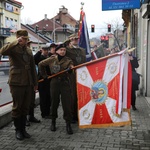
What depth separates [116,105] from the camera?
485 centimetres

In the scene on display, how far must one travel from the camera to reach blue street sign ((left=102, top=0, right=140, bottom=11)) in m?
10.6

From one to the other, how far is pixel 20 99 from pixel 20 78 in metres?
0.40

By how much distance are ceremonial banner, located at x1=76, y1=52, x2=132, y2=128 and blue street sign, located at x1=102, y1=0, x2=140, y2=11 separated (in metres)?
6.06

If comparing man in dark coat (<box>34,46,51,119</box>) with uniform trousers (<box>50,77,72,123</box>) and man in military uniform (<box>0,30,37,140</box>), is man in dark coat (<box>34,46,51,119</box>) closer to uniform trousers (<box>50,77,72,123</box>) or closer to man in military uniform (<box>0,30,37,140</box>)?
uniform trousers (<box>50,77,72,123</box>)

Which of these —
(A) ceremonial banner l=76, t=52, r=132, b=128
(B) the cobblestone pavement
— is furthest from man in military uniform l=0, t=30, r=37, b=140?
(A) ceremonial banner l=76, t=52, r=132, b=128

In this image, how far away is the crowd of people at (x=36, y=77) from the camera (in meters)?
5.34

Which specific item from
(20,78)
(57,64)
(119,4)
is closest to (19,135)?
(20,78)

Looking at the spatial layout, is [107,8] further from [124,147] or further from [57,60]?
[124,147]

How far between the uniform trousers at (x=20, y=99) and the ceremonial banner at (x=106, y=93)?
1.05 meters

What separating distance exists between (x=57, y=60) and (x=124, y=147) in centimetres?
216

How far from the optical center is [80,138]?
5.42 meters

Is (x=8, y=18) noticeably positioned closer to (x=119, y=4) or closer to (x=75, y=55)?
(x=119, y=4)

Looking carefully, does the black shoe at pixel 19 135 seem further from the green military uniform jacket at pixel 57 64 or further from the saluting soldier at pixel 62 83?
the green military uniform jacket at pixel 57 64

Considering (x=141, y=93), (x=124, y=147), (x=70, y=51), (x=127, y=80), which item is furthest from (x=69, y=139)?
(x=141, y=93)
